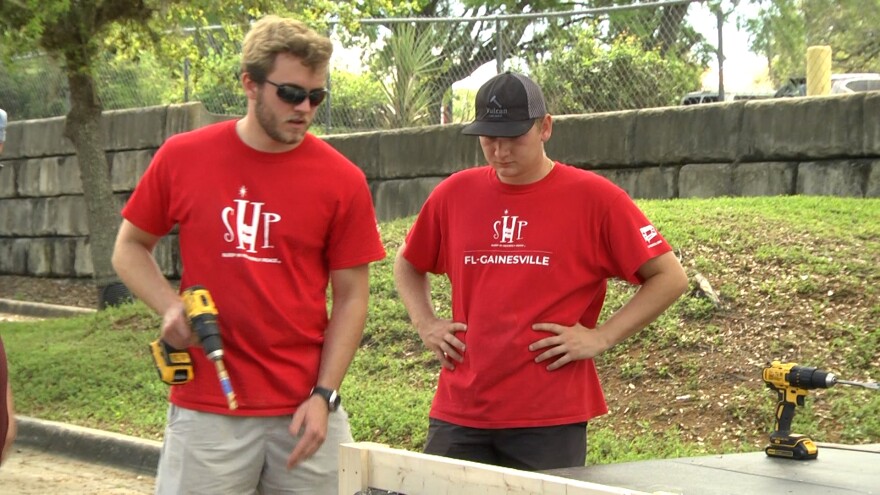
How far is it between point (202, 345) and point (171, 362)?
0.41ft

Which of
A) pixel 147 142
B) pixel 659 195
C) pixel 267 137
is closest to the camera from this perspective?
pixel 267 137

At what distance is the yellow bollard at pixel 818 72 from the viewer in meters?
11.5

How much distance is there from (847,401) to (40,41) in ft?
29.3

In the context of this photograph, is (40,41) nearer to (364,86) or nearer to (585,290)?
(364,86)

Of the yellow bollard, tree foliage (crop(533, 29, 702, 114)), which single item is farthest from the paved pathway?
the yellow bollard

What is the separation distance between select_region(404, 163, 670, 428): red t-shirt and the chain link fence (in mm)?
7282

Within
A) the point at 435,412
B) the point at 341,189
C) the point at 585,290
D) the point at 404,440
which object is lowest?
the point at 404,440

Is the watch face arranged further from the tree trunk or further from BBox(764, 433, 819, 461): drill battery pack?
the tree trunk

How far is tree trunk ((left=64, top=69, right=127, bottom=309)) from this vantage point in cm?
1415

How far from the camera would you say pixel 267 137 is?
4.02 meters

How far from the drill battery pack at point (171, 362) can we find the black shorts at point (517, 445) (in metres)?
0.96

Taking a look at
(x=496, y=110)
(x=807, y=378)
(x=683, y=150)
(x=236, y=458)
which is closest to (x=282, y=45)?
(x=496, y=110)

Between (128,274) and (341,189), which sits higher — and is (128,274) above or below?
below

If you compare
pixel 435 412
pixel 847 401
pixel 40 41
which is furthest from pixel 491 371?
pixel 40 41
